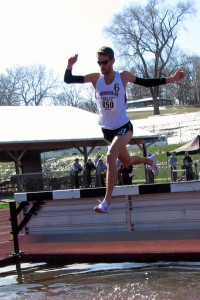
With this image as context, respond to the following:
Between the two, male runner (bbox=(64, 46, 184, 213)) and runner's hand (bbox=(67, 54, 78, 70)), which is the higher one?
runner's hand (bbox=(67, 54, 78, 70))

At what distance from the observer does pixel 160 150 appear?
48312 millimetres

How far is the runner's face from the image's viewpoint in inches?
238

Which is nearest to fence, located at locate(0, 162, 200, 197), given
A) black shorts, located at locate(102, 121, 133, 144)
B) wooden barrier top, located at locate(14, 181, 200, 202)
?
wooden barrier top, located at locate(14, 181, 200, 202)

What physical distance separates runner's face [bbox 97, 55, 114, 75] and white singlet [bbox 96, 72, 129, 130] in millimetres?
137

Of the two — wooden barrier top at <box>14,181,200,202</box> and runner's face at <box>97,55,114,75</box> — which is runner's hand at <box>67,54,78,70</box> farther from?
wooden barrier top at <box>14,181,200,202</box>

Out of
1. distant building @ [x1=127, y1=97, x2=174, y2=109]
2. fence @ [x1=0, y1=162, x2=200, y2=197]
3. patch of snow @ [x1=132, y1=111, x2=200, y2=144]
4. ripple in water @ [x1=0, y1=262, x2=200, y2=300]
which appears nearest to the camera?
ripple in water @ [x1=0, y1=262, x2=200, y2=300]

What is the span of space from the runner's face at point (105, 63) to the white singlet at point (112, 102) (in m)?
0.14

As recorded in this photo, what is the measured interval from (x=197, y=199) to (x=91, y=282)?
1.49 meters

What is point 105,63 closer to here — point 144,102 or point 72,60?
point 72,60

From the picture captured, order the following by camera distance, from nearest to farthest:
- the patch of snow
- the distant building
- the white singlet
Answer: the white singlet < the patch of snow < the distant building

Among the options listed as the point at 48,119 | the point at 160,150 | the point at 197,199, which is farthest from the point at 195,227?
the point at 160,150

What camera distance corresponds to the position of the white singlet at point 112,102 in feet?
20.2

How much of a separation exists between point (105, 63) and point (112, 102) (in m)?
0.43

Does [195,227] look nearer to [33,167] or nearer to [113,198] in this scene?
[113,198]
